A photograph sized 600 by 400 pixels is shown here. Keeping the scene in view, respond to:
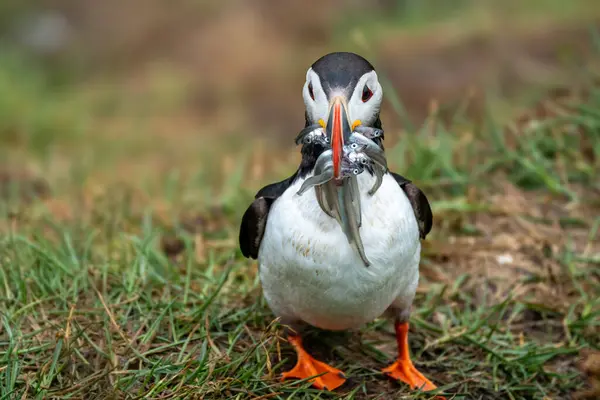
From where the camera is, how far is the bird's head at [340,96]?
2744 mm

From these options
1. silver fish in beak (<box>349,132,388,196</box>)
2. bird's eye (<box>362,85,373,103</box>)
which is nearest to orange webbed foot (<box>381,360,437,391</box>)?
silver fish in beak (<box>349,132,388,196</box>)

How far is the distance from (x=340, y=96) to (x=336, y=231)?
0.48 m

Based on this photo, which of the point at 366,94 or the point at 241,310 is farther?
the point at 241,310

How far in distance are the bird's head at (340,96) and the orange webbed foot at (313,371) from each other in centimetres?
96

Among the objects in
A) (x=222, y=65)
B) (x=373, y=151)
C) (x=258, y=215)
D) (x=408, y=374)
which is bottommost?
(x=408, y=374)

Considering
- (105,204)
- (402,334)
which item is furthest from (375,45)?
(402,334)

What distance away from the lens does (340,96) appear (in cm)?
280

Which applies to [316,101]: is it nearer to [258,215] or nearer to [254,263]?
[258,215]

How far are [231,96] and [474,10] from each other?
280cm

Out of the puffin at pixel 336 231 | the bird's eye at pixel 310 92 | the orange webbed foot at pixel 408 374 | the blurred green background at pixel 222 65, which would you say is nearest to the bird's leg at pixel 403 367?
the orange webbed foot at pixel 408 374

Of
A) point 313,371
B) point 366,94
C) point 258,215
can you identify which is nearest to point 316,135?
point 366,94

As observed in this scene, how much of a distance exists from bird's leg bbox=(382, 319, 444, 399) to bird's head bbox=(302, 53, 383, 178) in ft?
3.20

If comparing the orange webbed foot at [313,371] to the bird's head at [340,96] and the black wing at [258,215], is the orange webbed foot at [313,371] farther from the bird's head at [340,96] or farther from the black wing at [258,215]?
the bird's head at [340,96]

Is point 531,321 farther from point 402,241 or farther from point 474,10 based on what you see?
point 474,10
